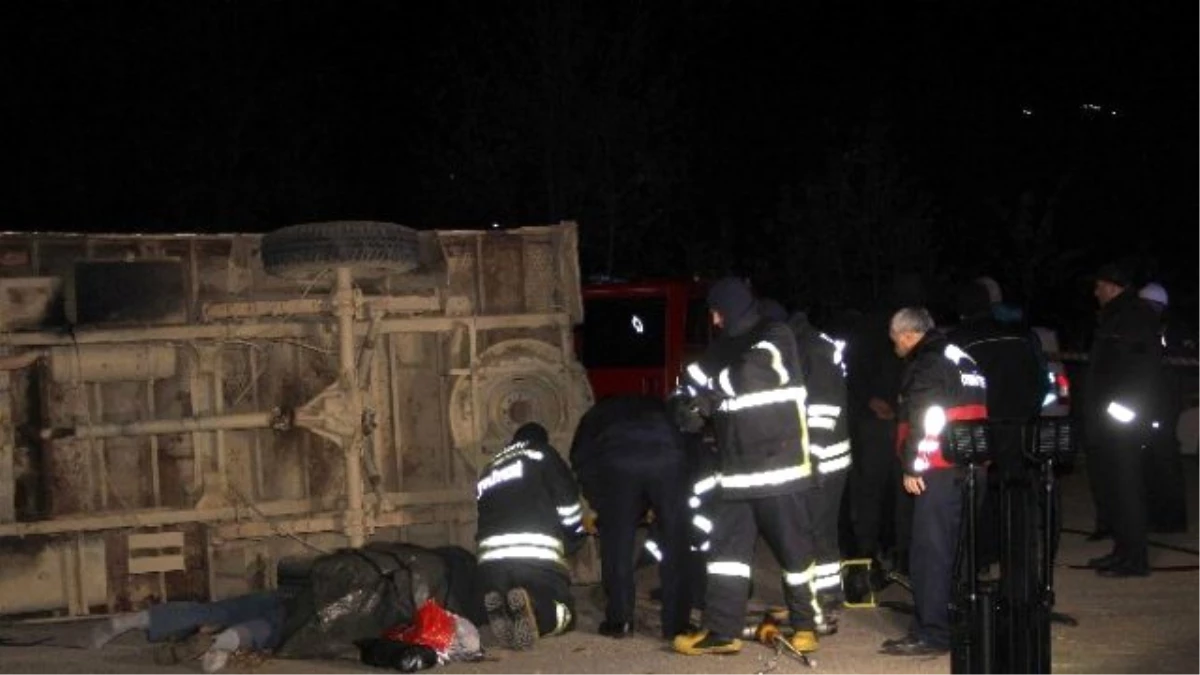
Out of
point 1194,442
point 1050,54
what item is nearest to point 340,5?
point 1050,54

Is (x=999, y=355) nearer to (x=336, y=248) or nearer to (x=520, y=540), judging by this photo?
(x=520, y=540)

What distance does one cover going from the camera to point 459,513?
10.5 meters

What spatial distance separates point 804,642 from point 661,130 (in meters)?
14.8

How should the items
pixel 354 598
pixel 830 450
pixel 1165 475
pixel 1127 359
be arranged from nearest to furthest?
pixel 354 598, pixel 830 450, pixel 1127 359, pixel 1165 475

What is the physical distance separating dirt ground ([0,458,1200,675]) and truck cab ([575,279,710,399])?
4584 millimetres

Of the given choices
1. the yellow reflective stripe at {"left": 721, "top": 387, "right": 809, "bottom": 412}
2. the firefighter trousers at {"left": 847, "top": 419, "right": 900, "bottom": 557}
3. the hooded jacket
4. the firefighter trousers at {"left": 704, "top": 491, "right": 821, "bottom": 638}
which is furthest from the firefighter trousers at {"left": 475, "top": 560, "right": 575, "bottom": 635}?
the firefighter trousers at {"left": 847, "top": 419, "right": 900, "bottom": 557}

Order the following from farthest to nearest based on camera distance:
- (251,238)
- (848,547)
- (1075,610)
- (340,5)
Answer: (340,5) → (848,547) → (251,238) → (1075,610)

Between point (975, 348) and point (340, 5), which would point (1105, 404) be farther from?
point (340, 5)

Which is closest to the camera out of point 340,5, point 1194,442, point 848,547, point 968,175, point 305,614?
point 305,614

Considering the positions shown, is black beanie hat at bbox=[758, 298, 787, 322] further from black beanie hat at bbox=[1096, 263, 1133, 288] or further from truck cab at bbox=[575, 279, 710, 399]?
truck cab at bbox=[575, 279, 710, 399]

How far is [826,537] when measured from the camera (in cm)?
979

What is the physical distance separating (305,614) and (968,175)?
24393 millimetres

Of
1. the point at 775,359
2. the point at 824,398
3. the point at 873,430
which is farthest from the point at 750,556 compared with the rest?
the point at 873,430

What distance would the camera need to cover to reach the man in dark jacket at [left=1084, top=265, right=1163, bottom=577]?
10.4m
